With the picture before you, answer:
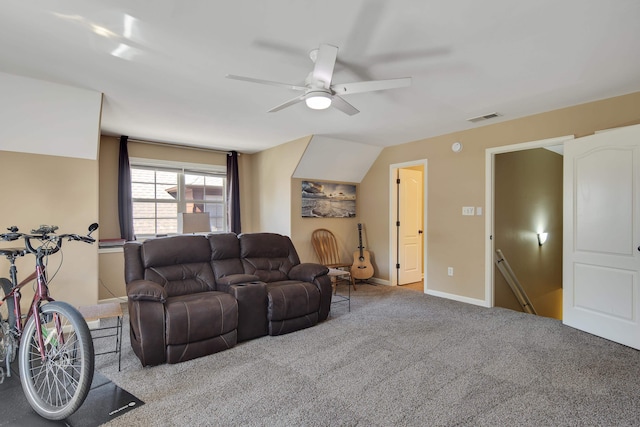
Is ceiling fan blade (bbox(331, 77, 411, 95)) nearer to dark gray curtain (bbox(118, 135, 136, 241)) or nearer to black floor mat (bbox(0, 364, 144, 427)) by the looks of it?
black floor mat (bbox(0, 364, 144, 427))

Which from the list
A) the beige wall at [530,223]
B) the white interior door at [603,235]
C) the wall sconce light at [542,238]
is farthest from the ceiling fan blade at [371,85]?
the wall sconce light at [542,238]

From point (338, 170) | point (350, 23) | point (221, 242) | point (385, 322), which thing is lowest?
point (385, 322)

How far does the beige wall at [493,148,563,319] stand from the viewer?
187 inches

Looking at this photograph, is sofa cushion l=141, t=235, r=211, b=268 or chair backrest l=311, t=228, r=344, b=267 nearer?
sofa cushion l=141, t=235, r=211, b=268

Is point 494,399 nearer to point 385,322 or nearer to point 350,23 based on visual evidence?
point 385,322

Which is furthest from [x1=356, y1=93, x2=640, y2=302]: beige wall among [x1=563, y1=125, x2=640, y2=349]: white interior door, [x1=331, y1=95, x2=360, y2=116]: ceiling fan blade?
[x1=331, y1=95, x2=360, y2=116]: ceiling fan blade

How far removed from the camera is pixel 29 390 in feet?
6.58

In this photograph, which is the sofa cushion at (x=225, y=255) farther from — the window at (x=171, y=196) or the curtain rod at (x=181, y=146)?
the curtain rod at (x=181, y=146)

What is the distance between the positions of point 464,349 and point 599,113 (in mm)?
2787

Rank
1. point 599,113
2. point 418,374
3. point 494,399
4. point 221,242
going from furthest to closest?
point 221,242 < point 599,113 < point 418,374 < point 494,399

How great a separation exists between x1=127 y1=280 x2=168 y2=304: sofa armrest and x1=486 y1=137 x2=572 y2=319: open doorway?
385 cm

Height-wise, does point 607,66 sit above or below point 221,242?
above

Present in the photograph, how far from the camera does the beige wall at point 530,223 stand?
475cm

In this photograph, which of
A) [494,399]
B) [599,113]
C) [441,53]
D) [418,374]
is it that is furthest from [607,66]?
[418,374]
